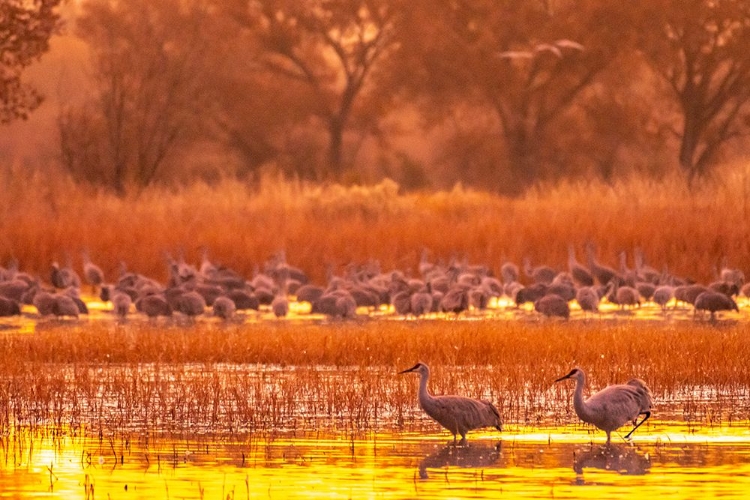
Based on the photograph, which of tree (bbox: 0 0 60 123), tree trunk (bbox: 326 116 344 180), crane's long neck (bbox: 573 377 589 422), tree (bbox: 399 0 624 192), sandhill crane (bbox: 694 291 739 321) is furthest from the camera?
tree trunk (bbox: 326 116 344 180)

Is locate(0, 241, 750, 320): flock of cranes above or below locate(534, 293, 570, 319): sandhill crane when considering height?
above

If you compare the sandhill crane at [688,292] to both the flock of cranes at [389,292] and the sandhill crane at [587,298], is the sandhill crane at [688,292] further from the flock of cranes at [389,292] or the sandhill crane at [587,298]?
the sandhill crane at [587,298]

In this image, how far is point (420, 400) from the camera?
11.6 m

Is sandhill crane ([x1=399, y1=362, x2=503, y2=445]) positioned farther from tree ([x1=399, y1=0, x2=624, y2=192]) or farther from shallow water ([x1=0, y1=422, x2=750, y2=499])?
tree ([x1=399, y1=0, x2=624, y2=192])

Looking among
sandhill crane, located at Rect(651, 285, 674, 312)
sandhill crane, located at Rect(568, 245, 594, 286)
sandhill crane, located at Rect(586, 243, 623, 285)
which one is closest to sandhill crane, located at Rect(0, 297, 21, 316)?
sandhill crane, located at Rect(568, 245, 594, 286)

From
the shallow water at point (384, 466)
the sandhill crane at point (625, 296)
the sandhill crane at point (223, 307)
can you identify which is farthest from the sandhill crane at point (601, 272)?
the shallow water at point (384, 466)

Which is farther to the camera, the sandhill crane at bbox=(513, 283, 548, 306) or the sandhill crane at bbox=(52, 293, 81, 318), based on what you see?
the sandhill crane at bbox=(513, 283, 548, 306)

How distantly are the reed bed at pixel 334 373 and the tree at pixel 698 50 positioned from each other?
27251 millimetres

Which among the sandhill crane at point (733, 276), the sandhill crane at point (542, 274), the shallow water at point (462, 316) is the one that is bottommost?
the shallow water at point (462, 316)

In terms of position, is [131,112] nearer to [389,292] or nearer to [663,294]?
[389,292]

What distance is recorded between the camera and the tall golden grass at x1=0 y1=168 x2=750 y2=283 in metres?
27.2

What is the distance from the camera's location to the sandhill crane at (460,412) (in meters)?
11.5

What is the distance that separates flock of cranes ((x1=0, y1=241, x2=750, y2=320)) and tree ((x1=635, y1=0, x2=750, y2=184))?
20727mm

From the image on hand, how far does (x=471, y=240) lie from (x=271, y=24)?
28.9m
